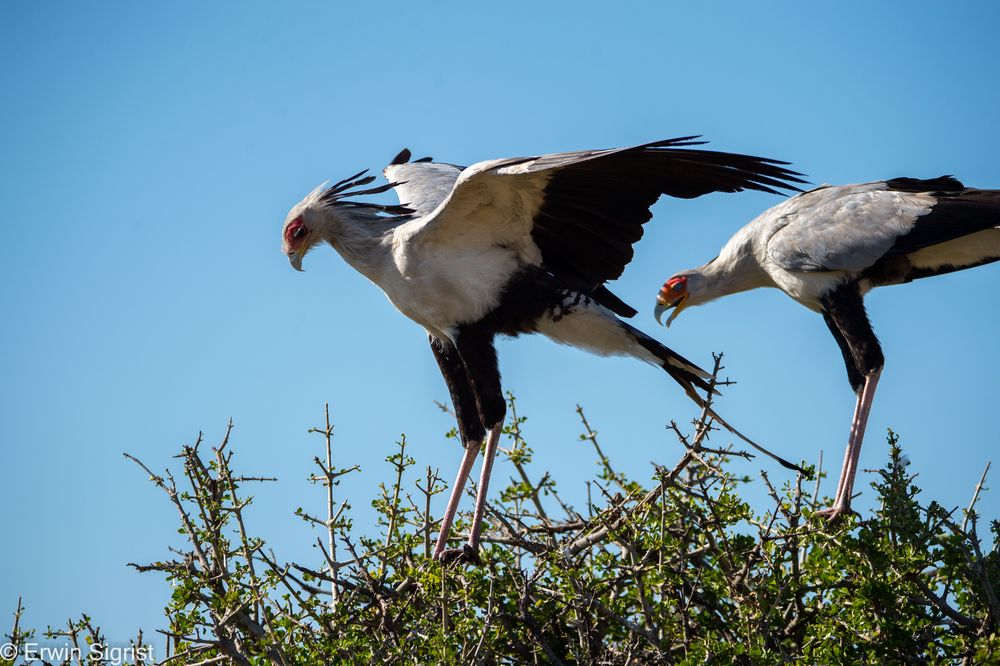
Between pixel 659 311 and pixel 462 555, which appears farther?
pixel 659 311

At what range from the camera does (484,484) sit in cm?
502

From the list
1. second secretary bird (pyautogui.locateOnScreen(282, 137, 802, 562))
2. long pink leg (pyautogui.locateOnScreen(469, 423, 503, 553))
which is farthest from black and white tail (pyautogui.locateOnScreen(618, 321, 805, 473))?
long pink leg (pyautogui.locateOnScreen(469, 423, 503, 553))

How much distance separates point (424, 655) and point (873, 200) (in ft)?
11.5

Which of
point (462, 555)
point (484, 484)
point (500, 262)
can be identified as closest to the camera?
point (462, 555)

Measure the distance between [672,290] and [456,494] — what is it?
6.89ft

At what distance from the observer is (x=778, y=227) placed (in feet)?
19.6

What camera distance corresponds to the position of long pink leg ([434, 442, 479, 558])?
498 cm

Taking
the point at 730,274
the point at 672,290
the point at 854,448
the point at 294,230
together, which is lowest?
the point at 854,448

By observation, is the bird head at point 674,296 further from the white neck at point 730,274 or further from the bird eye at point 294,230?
the bird eye at point 294,230

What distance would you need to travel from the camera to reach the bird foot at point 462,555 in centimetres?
476

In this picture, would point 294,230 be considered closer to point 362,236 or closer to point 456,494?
point 362,236

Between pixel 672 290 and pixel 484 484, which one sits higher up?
pixel 672 290

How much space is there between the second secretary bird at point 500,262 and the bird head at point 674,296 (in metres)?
1.16

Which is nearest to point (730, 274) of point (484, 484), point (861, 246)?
Result: point (861, 246)
